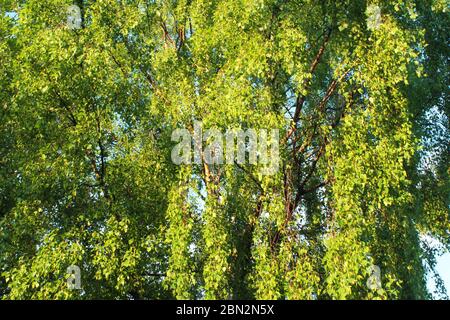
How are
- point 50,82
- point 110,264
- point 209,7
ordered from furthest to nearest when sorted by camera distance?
point 209,7 → point 50,82 → point 110,264

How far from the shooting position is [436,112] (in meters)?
17.0

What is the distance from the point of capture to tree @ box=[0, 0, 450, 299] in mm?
10094

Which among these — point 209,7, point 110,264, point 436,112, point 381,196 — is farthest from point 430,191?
point 110,264

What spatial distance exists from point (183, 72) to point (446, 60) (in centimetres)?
897

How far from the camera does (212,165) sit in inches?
478

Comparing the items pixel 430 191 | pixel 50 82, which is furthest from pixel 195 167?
pixel 430 191

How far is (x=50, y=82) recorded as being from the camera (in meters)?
11.8

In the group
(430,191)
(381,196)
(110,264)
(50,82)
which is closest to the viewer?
(381,196)

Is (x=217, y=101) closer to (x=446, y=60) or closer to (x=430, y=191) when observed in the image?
(x=430, y=191)

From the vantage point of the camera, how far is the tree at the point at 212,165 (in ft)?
33.1

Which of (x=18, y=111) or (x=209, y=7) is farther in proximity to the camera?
(x=209, y=7)

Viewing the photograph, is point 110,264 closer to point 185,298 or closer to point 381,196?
point 185,298

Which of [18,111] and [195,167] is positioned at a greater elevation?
[18,111]
